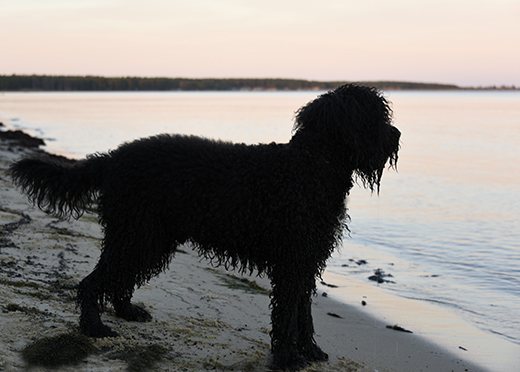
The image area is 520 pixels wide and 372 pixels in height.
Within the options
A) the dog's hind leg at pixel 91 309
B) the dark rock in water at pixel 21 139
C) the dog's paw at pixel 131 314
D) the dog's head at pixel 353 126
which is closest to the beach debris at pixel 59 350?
the dog's hind leg at pixel 91 309

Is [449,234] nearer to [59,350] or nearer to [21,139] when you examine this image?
[59,350]

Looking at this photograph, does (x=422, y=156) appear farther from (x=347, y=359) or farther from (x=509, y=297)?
(x=347, y=359)

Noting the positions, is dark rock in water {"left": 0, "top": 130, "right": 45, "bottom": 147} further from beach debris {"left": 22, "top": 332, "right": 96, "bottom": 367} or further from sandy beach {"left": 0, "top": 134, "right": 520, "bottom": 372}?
beach debris {"left": 22, "top": 332, "right": 96, "bottom": 367}

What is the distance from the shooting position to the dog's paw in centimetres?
491

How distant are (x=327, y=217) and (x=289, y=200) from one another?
38 centimetres

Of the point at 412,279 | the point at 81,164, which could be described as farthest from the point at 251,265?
the point at 412,279

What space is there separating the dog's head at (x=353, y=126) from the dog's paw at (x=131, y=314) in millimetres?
2306

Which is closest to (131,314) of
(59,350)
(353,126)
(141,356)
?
(141,356)

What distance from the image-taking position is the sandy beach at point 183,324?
4.05 meters

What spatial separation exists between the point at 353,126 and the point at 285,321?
69.4 inches

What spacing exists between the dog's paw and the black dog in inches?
14.1

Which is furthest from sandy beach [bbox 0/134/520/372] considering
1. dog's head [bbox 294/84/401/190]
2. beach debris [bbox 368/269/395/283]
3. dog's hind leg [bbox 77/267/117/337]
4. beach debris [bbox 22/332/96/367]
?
dog's head [bbox 294/84/401/190]

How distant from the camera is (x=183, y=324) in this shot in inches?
195

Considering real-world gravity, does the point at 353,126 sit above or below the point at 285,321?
above
